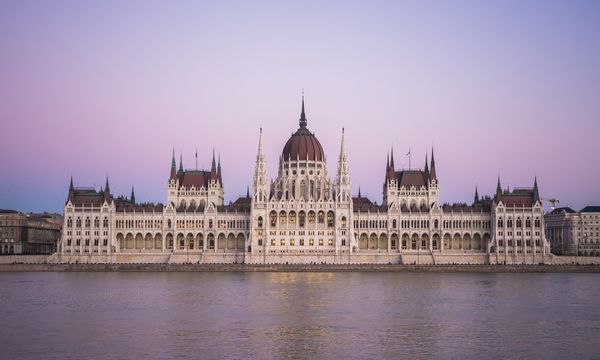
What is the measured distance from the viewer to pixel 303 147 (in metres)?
153

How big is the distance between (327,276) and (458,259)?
31.2m

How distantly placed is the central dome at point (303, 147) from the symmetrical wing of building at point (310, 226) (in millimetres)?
418

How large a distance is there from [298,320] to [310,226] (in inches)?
3126

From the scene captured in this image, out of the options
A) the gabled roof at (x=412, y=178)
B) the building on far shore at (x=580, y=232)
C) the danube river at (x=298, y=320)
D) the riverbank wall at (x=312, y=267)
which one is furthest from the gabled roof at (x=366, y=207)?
the building on far shore at (x=580, y=232)

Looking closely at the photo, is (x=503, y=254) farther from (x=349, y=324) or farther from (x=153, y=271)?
(x=349, y=324)

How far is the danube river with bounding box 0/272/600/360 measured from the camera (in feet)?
164

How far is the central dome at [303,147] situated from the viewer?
152 m

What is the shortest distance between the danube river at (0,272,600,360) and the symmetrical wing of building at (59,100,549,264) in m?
38.0

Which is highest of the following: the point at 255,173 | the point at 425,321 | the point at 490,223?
the point at 255,173

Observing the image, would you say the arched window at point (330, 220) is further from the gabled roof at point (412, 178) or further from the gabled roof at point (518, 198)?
the gabled roof at point (518, 198)

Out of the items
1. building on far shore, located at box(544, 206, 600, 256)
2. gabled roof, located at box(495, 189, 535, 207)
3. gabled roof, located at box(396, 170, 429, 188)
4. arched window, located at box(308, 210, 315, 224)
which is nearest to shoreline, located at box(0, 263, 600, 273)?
arched window, located at box(308, 210, 315, 224)

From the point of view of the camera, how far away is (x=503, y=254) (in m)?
140

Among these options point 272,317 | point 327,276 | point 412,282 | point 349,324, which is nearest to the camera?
point 349,324

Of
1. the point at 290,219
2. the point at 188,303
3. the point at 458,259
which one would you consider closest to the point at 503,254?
the point at 458,259
